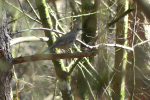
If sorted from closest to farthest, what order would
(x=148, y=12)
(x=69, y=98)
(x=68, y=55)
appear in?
(x=148, y=12), (x=68, y=55), (x=69, y=98)

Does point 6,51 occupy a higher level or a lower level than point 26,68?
higher

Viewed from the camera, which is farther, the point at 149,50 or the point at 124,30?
the point at 149,50

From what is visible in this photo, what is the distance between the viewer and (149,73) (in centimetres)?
642

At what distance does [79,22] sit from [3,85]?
526 cm

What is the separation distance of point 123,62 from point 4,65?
3.78 m

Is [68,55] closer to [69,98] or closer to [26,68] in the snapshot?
[69,98]

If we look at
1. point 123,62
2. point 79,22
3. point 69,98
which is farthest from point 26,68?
point 123,62

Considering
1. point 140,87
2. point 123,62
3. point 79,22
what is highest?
point 79,22

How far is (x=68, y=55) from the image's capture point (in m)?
2.59

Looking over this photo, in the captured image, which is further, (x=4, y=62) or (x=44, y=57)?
(x=44, y=57)

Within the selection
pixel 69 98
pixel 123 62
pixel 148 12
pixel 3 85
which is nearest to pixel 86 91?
pixel 69 98

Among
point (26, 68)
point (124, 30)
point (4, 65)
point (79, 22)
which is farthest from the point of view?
point (79, 22)

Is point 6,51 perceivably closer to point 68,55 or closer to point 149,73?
point 68,55

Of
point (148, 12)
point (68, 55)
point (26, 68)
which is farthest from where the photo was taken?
point (26, 68)
